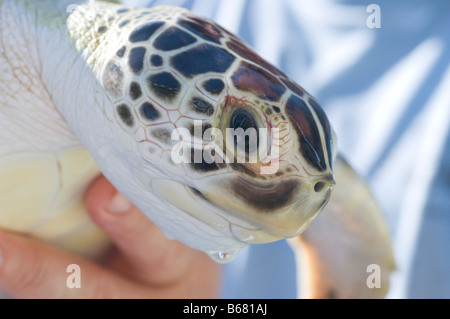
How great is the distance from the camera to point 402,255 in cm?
110

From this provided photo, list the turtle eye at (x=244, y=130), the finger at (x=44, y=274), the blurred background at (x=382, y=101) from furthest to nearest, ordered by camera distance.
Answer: the blurred background at (x=382, y=101) < the finger at (x=44, y=274) < the turtle eye at (x=244, y=130)

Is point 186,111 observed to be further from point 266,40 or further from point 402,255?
point 266,40

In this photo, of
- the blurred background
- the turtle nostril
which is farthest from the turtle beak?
the blurred background

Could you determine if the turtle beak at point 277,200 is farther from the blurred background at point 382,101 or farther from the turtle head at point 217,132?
the blurred background at point 382,101

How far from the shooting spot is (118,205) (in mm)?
810

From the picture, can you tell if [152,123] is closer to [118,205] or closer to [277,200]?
[277,200]

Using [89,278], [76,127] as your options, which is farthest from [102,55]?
[89,278]

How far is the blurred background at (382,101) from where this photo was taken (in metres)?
1.09

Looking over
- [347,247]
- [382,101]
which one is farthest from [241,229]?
[382,101]

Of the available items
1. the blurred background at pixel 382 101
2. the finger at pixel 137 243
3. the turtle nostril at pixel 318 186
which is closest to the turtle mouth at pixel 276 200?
the turtle nostril at pixel 318 186

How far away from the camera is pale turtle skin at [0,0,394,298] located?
1.42 ft

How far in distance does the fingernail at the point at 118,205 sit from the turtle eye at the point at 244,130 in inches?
15.6

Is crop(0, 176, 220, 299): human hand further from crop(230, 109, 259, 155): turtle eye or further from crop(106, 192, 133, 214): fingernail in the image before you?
crop(230, 109, 259, 155): turtle eye

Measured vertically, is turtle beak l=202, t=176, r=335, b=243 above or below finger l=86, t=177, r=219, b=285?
above
